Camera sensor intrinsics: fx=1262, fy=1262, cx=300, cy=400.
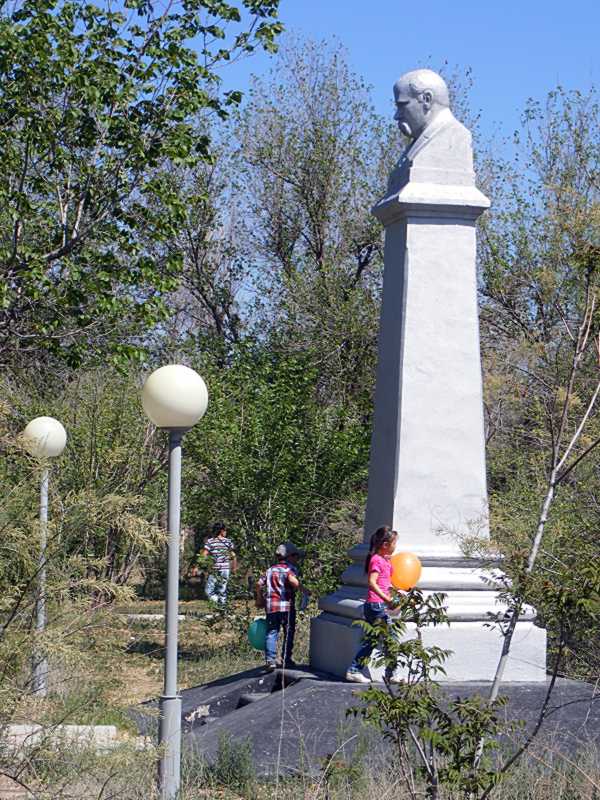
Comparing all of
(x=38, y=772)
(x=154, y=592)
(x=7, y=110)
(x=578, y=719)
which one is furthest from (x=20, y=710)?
(x=154, y=592)

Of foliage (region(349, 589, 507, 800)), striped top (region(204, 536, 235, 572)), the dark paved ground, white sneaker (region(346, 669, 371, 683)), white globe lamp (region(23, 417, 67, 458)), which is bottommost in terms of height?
the dark paved ground

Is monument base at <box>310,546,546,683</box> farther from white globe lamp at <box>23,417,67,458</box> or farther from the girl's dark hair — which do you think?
white globe lamp at <box>23,417,67,458</box>

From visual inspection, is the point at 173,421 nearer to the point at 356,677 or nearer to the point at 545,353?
the point at 356,677

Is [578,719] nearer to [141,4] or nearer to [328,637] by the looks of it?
[328,637]

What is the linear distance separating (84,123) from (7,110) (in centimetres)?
84

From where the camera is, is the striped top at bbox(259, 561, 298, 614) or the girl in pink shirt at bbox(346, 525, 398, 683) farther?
the striped top at bbox(259, 561, 298, 614)

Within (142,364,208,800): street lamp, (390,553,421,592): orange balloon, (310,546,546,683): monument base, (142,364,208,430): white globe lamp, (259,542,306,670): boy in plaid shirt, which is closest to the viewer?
(142,364,208,800): street lamp

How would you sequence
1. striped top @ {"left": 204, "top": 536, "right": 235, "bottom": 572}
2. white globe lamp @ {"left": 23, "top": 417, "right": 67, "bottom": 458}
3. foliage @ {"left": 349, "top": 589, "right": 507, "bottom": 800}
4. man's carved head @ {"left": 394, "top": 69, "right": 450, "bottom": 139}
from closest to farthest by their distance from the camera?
foliage @ {"left": 349, "top": 589, "right": 507, "bottom": 800}, white globe lamp @ {"left": 23, "top": 417, "right": 67, "bottom": 458}, man's carved head @ {"left": 394, "top": 69, "right": 450, "bottom": 139}, striped top @ {"left": 204, "top": 536, "right": 235, "bottom": 572}

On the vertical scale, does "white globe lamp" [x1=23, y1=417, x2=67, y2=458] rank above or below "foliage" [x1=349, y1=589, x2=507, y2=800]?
above

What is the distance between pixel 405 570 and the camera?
916cm

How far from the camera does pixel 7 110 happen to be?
13180 millimetres

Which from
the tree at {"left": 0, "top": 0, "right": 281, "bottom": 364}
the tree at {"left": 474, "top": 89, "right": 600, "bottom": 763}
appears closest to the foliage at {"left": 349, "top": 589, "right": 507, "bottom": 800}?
the tree at {"left": 474, "top": 89, "right": 600, "bottom": 763}

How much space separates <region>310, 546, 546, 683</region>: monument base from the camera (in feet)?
30.7

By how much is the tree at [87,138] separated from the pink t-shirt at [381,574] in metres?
5.39
